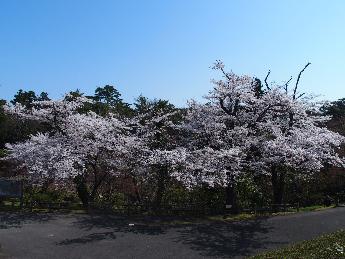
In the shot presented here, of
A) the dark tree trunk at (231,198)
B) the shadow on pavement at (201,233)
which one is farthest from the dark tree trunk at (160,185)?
the dark tree trunk at (231,198)

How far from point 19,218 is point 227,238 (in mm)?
8318

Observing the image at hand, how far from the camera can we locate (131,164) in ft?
66.0

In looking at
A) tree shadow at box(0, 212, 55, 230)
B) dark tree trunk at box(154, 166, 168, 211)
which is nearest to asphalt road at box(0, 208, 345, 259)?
tree shadow at box(0, 212, 55, 230)

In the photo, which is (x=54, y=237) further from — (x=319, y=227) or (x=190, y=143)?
(x=319, y=227)

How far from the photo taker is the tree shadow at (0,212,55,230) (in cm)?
1604

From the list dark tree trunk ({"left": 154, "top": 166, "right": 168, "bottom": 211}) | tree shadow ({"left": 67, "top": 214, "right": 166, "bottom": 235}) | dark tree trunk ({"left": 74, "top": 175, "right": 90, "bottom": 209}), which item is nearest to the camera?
tree shadow ({"left": 67, "top": 214, "right": 166, "bottom": 235})

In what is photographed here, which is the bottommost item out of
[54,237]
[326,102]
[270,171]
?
[54,237]

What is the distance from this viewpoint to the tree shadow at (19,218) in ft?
52.6

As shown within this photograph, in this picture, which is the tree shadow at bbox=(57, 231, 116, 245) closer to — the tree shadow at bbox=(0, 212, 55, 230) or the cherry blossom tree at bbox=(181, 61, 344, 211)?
the tree shadow at bbox=(0, 212, 55, 230)

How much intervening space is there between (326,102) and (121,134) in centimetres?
1135

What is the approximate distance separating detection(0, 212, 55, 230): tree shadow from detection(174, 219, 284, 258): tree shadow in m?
5.66

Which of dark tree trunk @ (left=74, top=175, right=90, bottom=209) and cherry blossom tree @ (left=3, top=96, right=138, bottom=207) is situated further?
dark tree trunk @ (left=74, top=175, right=90, bottom=209)

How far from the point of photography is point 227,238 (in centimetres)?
1535

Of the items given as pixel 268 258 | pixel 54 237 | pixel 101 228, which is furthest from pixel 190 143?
pixel 268 258
